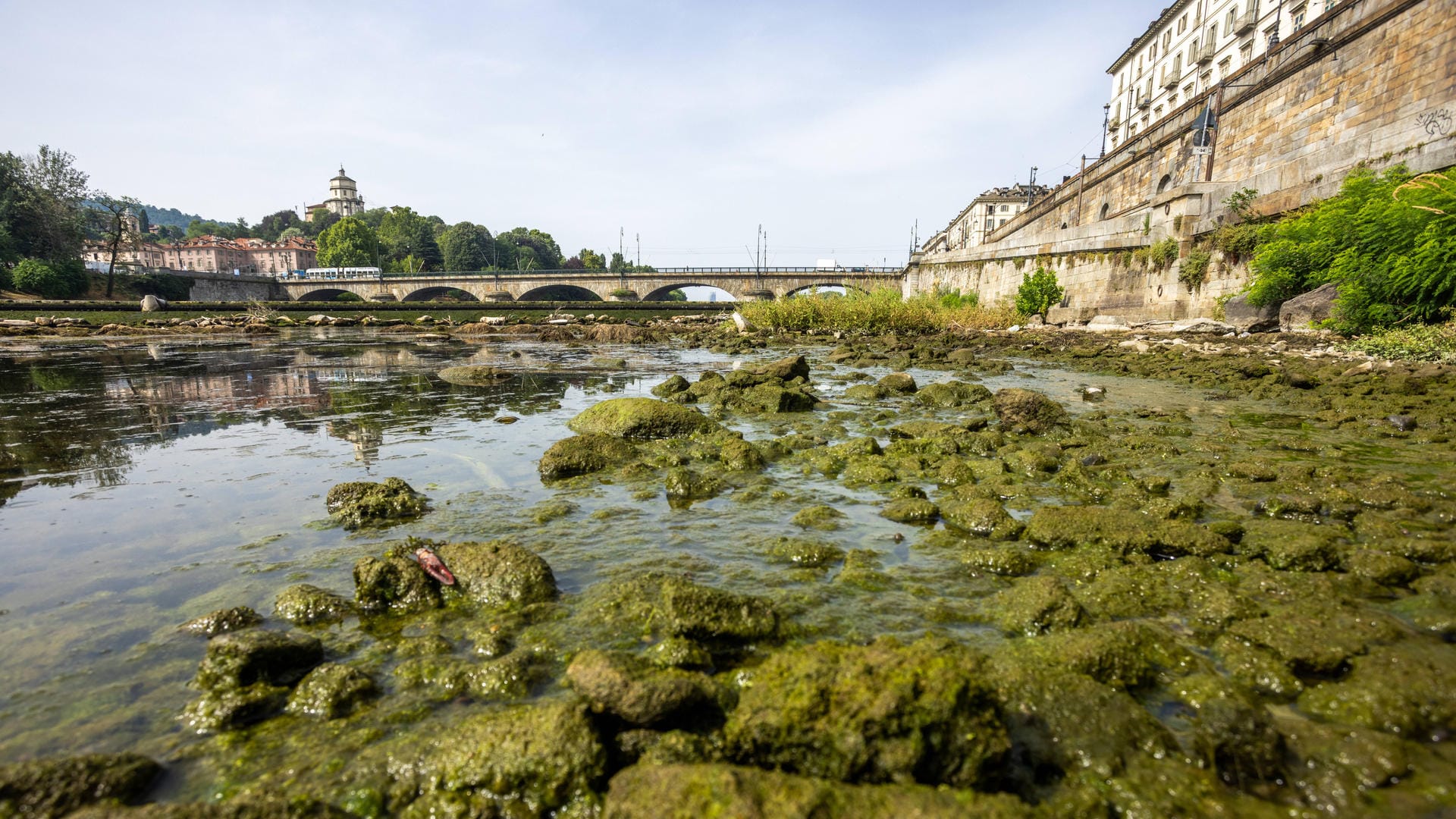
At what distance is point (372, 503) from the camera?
17.2 ft

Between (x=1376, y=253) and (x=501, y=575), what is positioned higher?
A: (x=1376, y=253)

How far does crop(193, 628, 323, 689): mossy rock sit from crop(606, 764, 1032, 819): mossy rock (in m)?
1.93

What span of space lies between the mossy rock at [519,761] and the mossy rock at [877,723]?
0.54 meters

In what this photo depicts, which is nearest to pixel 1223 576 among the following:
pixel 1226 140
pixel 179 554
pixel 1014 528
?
pixel 1014 528

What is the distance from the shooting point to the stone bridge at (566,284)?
72625 mm

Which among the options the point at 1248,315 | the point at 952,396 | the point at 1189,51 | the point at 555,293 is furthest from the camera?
the point at 555,293

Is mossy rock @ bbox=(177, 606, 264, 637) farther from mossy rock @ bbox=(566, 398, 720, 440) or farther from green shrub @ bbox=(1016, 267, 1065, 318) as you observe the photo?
green shrub @ bbox=(1016, 267, 1065, 318)

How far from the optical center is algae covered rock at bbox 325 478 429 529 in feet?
16.9

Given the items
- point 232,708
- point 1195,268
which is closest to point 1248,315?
point 1195,268

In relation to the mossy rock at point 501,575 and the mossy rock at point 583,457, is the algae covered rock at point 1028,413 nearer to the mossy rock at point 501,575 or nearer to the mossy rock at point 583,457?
the mossy rock at point 583,457

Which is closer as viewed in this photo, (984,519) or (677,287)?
(984,519)

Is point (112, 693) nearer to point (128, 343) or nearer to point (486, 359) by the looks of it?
point (486, 359)

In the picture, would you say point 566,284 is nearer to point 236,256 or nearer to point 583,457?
point 583,457

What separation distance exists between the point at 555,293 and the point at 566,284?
9837 millimetres
